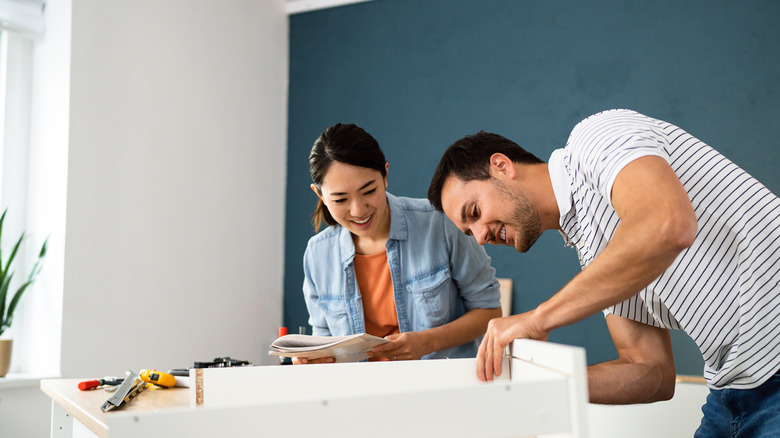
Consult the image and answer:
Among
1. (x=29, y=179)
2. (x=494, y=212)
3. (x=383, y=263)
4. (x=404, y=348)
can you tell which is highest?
(x=29, y=179)

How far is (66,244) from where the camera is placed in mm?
2596

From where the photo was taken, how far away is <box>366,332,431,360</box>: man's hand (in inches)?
61.6

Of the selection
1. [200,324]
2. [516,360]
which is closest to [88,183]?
[200,324]

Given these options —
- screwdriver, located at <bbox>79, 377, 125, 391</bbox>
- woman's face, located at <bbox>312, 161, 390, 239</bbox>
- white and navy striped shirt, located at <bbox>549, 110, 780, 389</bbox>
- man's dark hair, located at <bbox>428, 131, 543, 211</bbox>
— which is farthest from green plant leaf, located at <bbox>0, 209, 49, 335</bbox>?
white and navy striped shirt, located at <bbox>549, 110, 780, 389</bbox>

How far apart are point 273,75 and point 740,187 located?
123 inches

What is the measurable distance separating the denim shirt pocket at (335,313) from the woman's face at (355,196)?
23cm

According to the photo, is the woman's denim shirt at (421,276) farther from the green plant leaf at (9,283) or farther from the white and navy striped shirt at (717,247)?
the green plant leaf at (9,283)

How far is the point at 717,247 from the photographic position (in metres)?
1.14

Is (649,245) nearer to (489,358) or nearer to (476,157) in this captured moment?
(489,358)

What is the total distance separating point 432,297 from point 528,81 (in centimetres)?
178

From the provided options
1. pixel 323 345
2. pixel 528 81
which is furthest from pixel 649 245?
pixel 528 81

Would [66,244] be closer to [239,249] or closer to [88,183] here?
[88,183]

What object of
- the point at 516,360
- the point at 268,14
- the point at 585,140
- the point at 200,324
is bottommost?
the point at 200,324

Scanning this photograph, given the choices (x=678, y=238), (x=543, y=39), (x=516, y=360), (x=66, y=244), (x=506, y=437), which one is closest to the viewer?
(x=506, y=437)
